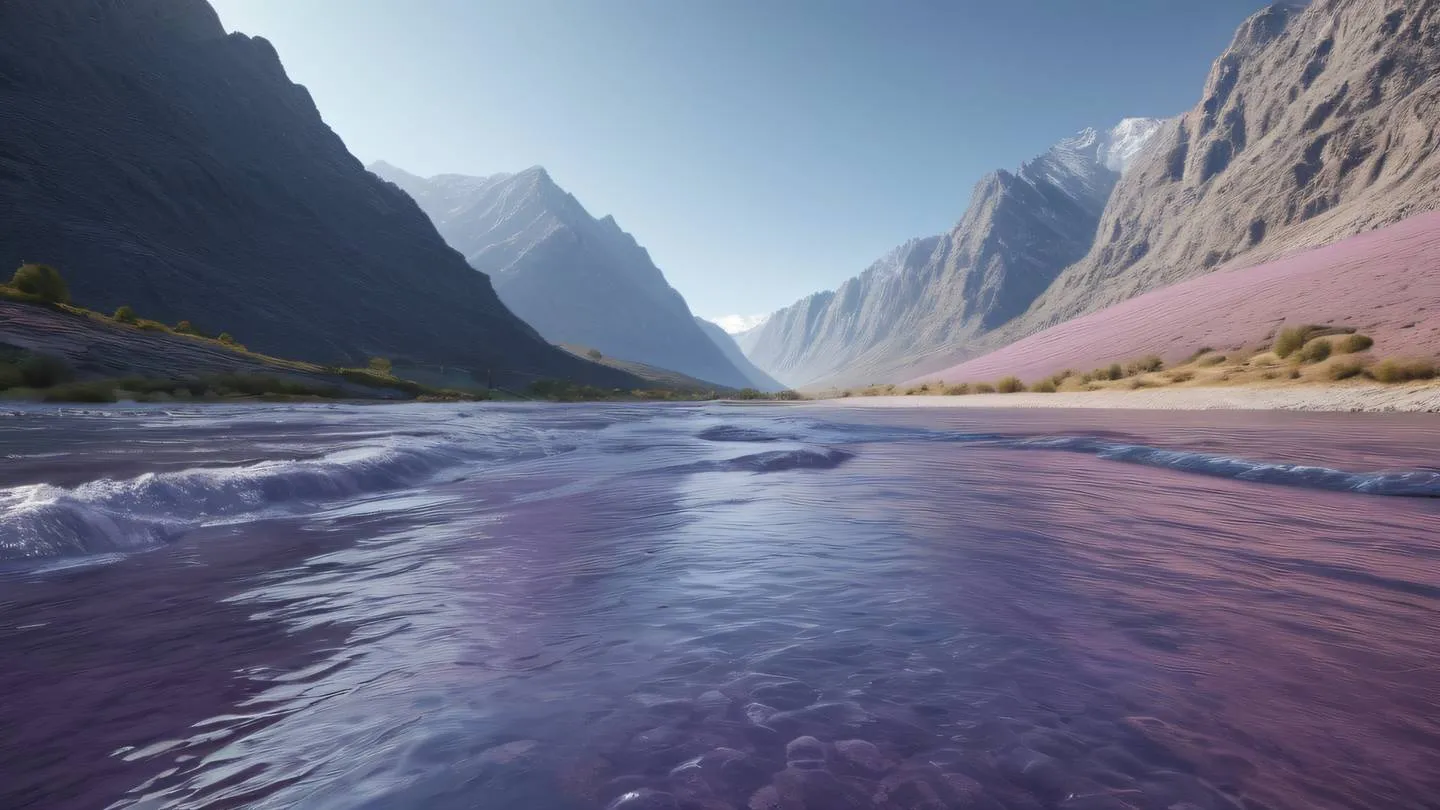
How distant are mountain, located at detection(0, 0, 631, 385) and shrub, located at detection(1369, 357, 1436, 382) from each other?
8752 cm

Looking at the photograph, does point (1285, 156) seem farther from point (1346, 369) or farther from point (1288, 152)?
point (1346, 369)

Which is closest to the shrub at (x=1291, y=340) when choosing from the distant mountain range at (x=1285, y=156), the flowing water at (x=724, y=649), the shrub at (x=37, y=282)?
the distant mountain range at (x=1285, y=156)

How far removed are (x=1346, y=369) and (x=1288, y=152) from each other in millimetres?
94156

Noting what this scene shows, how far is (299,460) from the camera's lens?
8.68 metres

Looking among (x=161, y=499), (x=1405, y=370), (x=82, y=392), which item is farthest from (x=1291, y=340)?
(x=82, y=392)

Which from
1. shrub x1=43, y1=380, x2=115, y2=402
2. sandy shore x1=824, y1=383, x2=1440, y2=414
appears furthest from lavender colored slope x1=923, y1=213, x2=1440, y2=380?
shrub x1=43, y1=380, x2=115, y2=402

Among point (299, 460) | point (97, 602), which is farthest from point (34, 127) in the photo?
point (97, 602)

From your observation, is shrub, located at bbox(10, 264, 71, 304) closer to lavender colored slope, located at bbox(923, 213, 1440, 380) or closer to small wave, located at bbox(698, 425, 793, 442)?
small wave, located at bbox(698, 425, 793, 442)

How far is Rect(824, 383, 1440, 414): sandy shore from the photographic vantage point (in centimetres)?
1573

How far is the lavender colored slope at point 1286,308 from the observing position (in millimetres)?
20641

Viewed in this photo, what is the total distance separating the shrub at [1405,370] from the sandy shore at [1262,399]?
1.22 ft

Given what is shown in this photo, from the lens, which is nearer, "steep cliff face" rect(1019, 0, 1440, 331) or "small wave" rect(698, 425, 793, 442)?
"small wave" rect(698, 425, 793, 442)

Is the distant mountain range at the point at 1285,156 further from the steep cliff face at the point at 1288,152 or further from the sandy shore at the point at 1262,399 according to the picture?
the sandy shore at the point at 1262,399

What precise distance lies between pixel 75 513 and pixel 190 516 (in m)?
0.87
